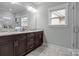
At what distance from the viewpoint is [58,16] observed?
334 cm

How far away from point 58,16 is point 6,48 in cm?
273

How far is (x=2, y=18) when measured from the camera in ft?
6.93

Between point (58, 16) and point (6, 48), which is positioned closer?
point (6, 48)

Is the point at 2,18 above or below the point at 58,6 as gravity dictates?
below

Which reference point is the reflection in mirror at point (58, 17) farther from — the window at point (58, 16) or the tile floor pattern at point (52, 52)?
the tile floor pattern at point (52, 52)

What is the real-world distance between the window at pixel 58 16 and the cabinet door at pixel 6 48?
94.9 inches

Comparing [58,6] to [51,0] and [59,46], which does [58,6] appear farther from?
[59,46]

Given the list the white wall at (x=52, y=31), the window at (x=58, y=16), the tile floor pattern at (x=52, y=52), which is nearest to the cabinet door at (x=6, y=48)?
the tile floor pattern at (x=52, y=52)

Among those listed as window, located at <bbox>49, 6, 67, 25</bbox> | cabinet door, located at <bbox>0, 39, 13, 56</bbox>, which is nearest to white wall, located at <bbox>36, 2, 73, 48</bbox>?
window, located at <bbox>49, 6, 67, 25</bbox>

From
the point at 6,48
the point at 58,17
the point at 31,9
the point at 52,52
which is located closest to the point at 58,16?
the point at 58,17

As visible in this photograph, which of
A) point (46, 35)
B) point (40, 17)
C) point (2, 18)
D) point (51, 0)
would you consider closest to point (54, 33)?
point (46, 35)

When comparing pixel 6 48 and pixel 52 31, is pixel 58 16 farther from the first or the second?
pixel 6 48

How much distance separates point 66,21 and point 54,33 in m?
0.82

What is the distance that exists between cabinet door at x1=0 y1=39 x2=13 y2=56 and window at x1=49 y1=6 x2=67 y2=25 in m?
2.41
